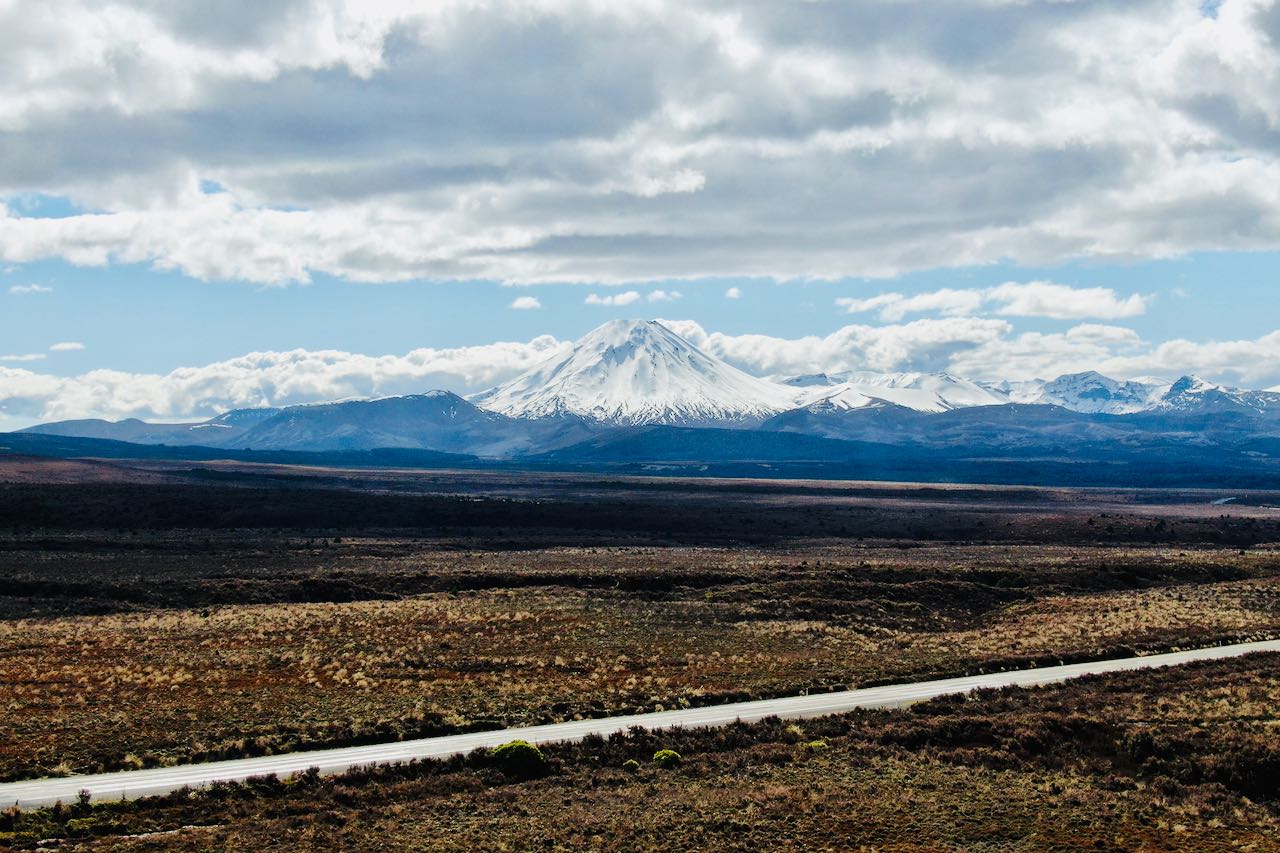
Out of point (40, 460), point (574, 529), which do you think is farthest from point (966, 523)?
point (40, 460)

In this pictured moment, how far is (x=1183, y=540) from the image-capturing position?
117375 mm

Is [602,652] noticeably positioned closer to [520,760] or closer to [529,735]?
[529,735]

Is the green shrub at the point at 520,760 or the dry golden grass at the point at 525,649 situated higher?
the green shrub at the point at 520,760

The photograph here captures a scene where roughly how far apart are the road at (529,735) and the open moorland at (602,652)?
1.14 metres

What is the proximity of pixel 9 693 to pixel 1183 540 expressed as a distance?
116072 millimetres

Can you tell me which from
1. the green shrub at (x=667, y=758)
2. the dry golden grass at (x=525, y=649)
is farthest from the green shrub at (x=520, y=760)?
the dry golden grass at (x=525, y=649)

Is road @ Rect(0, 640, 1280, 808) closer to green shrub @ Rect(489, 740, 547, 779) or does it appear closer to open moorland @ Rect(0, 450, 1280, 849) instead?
open moorland @ Rect(0, 450, 1280, 849)

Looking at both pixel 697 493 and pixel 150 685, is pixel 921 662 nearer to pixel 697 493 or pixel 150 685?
pixel 150 685

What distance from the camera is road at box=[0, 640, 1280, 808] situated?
27.2 metres

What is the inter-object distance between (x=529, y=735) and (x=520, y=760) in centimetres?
413

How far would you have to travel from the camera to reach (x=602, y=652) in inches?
1901

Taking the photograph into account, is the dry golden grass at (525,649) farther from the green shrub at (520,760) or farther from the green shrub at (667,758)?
the green shrub at (667,758)

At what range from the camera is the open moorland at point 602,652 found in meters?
27.2

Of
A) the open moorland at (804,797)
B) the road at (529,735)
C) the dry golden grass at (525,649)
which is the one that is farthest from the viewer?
the dry golden grass at (525,649)
